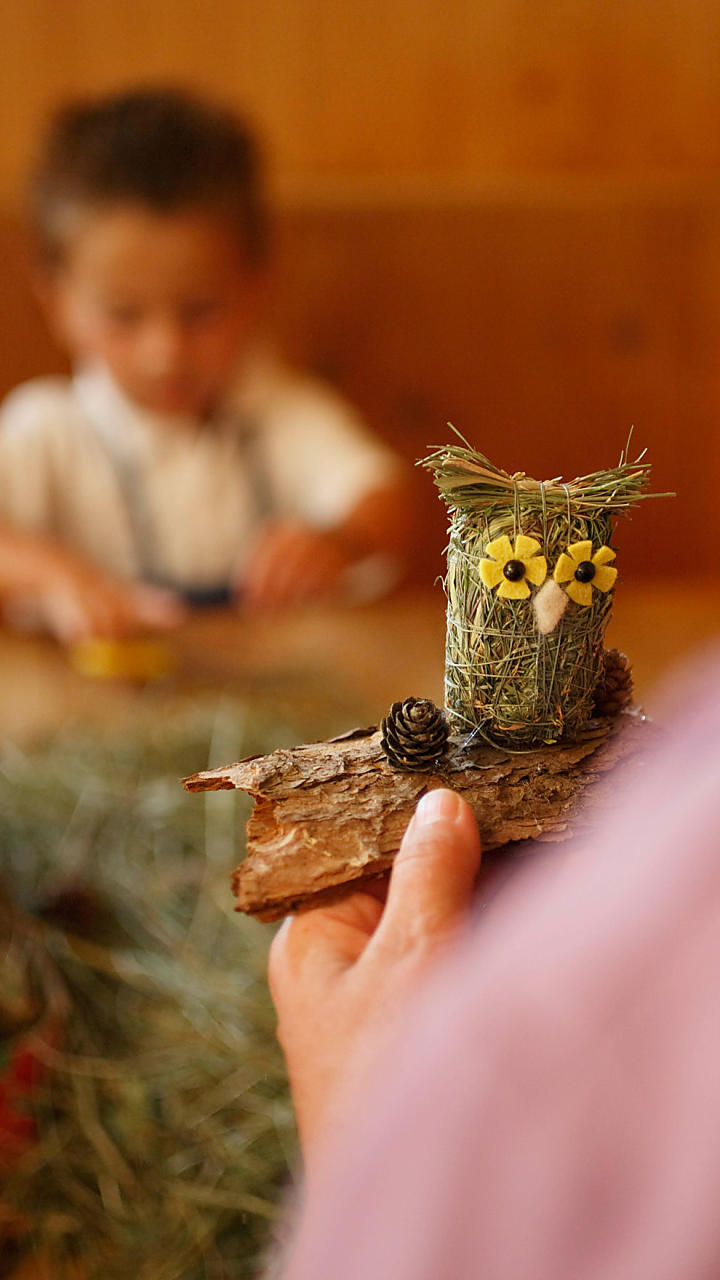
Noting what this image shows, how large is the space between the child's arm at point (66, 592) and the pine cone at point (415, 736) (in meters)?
0.72

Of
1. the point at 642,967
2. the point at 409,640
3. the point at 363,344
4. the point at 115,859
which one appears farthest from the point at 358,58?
the point at 642,967

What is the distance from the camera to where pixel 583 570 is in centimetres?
A: 22

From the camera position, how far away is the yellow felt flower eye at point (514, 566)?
22 cm

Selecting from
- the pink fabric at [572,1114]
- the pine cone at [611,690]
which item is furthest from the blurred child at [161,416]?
the pink fabric at [572,1114]

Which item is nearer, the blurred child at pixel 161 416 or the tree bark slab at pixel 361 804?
the tree bark slab at pixel 361 804

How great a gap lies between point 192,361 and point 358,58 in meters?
0.34

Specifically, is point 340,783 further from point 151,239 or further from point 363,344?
point 363,344

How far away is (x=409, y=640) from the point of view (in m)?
0.68

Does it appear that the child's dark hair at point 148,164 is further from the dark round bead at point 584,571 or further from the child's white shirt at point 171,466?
the dark round bead at point 584,571

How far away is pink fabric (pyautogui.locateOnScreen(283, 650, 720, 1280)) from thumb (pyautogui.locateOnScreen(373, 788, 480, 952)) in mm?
63

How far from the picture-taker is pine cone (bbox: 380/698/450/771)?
228 mm

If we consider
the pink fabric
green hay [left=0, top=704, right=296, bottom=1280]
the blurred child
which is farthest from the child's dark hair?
the pink fabric

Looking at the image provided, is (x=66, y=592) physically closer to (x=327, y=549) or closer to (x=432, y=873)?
(x=327, y=549)

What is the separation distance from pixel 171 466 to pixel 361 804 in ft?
2.52
